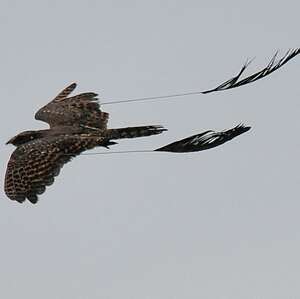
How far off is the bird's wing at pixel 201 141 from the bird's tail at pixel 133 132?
146 cm

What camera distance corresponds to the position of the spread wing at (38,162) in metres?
12.3

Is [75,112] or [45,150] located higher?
[75,112]

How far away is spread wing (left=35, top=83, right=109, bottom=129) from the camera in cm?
1401

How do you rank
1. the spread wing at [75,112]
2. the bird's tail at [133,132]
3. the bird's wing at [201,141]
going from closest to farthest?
the bird's wing at [201,141] < the bird's tail at [133,132] < the spread wing at [75,112]

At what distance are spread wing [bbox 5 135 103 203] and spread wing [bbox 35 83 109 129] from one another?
1.26 m

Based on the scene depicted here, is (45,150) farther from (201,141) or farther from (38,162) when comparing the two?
(201,141)

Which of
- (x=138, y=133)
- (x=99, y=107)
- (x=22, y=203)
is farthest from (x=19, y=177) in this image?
(x=99, y=107)

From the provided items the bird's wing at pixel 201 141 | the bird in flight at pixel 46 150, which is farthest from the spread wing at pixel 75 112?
the bird's wing at pixel 201 141

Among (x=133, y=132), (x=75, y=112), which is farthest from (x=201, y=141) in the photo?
(x=75, y=112)

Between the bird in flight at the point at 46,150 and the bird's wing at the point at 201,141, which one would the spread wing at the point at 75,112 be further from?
the bird's wing at the point at 201,141

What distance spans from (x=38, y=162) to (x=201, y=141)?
2.86 metres

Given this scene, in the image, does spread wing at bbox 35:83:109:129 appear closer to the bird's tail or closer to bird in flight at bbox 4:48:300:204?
bird in flight at bbox 4:48:300:204

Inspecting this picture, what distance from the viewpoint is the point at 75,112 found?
14.4m

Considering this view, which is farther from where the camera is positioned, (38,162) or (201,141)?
(38,162)
